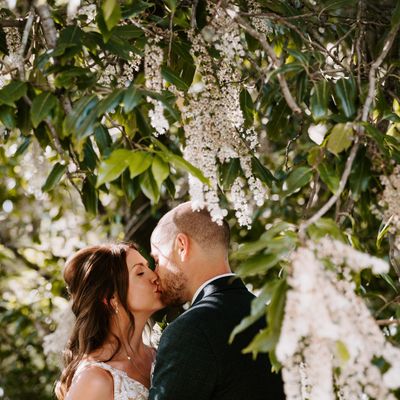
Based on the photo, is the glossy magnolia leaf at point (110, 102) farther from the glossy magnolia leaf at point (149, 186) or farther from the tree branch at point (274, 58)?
the tree branch at point (274, 58)

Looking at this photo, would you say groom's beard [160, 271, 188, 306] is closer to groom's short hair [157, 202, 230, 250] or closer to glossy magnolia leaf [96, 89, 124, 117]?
groom's short hair [157, 202, 230, 250]

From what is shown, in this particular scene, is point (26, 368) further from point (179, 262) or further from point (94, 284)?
point (179, 262)

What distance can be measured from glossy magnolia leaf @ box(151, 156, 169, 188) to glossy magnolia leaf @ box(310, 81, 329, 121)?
1.78ft

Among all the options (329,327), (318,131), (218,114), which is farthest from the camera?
(318,131)

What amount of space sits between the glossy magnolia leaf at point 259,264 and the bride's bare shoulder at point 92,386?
4.86 feet

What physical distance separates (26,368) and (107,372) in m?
3.57

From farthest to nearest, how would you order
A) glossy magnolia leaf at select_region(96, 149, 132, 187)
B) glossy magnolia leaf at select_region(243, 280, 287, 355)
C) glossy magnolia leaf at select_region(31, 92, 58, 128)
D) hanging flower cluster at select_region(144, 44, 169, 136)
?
hanging flower cluster at select_region(144, 44, 169, 136)
glossy magnolia leaf at select_region(31, 92, 58, 128)
glossy magnolia leaf at select_region(96, 149, 132, 187)
glossy magnolia leaf at select_region(243, 280, 287, 355)

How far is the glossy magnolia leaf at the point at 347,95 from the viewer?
6.79 ft

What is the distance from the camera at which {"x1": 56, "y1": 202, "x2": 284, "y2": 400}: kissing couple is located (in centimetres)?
239

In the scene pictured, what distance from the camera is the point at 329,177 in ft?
5.70

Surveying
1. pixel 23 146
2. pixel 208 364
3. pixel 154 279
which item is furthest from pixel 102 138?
pixel 154 279

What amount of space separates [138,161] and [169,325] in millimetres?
925

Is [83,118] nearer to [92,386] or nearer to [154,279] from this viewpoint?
[154,279]

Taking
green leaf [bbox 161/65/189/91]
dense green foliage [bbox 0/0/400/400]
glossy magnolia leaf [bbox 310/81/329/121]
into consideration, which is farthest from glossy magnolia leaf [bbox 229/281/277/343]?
green leaf [bbox 161/65/189/91]
